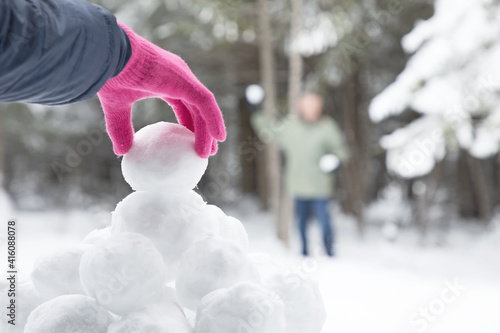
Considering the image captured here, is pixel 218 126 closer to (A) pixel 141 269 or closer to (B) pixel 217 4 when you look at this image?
(A) pixel 141 269

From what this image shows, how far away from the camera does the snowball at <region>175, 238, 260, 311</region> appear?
1.17 m

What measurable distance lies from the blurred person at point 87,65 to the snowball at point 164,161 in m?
0.04

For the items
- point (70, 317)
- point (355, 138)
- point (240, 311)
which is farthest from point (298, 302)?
point (355, 138)

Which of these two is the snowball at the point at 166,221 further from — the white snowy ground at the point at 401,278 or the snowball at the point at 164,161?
the white snowy ground at the point at 401,278

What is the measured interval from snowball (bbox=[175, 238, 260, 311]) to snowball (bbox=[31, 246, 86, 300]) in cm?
30

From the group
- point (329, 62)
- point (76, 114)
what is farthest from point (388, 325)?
point (76, 114)

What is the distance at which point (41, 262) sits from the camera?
129cm

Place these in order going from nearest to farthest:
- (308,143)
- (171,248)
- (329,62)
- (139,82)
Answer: (139,82), (171,248), (308,143), (329,62)

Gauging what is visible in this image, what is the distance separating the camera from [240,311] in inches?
43.3

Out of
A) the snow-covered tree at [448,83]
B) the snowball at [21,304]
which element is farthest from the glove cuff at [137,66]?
the snow-covered tree at [448,83]

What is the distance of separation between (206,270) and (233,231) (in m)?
0.25

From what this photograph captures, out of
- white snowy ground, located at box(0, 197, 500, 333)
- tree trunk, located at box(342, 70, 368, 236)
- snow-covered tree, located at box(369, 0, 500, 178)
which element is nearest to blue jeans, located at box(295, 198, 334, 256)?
white snowy ground, located at box(0, 197, 500, 333)

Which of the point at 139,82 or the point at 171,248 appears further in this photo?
the point at 171,248

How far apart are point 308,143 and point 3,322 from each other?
3.27m
